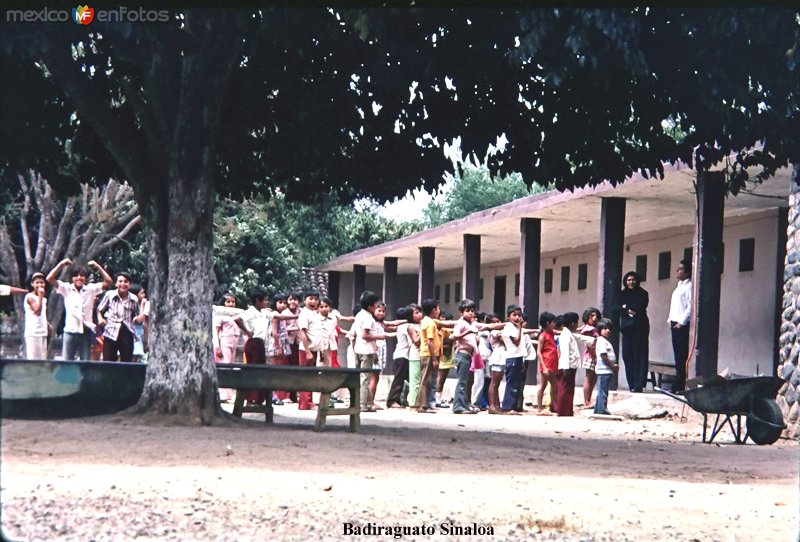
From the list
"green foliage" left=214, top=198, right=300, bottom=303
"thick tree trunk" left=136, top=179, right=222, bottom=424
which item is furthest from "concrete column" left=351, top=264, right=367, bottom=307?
"thick tree trunk" left=136, top=179, right=222, bottom=424

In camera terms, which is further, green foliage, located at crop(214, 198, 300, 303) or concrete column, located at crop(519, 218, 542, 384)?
green foliage, located at crop(214, 198, 300, 303)

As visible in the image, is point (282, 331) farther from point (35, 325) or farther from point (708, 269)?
point (708, 269)

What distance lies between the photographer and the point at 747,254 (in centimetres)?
2078

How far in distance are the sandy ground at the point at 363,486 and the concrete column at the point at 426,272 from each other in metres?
17.0

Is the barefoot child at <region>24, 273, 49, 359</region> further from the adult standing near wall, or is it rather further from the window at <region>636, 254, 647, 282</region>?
the window at <region>636, 254, 647, 282</region>

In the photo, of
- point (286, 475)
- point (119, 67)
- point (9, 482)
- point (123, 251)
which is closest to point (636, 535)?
point (286, 475)

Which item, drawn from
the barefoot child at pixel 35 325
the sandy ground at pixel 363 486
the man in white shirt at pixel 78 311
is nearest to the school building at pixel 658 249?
the sandy ground at pixel 363 486

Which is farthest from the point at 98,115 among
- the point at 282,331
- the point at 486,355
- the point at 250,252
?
the point at 250,252

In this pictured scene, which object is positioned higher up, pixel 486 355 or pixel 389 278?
pixel 389 278

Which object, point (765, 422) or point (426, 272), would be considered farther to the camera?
point (426, 272)

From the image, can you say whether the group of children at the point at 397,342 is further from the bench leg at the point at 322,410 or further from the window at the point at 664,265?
the window at the point at 664,265

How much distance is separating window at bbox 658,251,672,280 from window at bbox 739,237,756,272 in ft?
8.99

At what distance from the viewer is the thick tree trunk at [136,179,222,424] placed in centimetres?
1102

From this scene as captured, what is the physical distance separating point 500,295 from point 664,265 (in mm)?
10137
